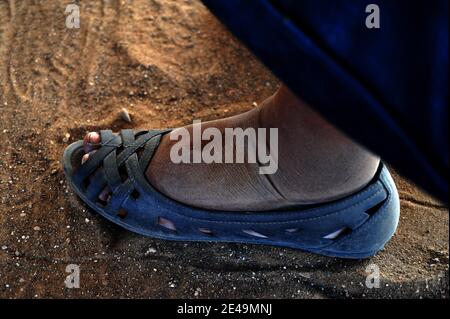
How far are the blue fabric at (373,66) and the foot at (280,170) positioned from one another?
205mm

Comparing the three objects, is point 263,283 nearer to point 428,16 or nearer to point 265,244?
point 265,244

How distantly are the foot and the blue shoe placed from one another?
2 cm

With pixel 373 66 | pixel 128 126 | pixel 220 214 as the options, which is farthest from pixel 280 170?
pixel 128 126

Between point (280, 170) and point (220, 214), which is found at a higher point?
point (280, 170)

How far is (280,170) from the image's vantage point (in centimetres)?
85

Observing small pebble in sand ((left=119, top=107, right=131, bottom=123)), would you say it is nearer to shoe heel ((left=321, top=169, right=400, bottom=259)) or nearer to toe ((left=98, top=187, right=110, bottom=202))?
toe ((left=98, top=187, right=110, bottom=202))

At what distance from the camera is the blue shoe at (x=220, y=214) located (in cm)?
92

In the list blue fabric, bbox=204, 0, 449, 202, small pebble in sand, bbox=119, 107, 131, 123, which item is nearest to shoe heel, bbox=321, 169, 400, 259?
blue fabric, bbox=204, 0, 449, 202

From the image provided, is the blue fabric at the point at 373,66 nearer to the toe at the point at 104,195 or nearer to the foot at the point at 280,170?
the foot at the point at 280,170

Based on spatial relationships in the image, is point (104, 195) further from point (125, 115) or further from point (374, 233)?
point (374, 233)

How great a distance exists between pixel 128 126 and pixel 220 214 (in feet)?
1.27

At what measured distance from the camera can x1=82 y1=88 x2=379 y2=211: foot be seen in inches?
29.9

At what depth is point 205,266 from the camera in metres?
1.02

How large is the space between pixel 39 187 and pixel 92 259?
0.22 metres
